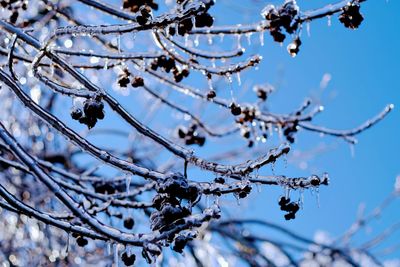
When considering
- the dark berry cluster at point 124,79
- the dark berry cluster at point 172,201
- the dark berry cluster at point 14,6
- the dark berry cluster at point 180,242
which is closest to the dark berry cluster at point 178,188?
the dark berry cluster at point 172,201

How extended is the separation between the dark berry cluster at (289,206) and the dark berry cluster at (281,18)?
83 centimetres

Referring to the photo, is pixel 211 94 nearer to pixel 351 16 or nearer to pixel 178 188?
pixel 351 16

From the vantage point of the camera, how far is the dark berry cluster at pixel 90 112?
2.16 meters

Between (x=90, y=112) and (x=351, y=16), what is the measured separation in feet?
4.39

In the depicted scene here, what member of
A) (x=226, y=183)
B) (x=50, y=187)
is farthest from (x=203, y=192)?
(x=50, y=187)

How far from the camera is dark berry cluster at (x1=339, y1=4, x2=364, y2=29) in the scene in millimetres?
2602

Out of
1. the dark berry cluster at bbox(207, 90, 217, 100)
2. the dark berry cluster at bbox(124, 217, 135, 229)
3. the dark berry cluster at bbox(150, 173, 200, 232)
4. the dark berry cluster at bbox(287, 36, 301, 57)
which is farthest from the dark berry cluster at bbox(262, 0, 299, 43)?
the dark berry cluster at bbox(124, 217, 135, 229)

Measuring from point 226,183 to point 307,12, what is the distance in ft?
3.20

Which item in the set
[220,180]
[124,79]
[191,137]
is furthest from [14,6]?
[220,180]

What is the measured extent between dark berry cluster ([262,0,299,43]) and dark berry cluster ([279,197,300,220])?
0.83 m

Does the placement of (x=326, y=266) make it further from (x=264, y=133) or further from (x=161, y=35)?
(x=161, y=35)

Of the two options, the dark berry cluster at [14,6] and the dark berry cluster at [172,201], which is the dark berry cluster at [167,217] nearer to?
the dark berry cluster at [172,201]

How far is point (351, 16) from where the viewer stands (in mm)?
2623

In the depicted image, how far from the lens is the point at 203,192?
7.32ft
